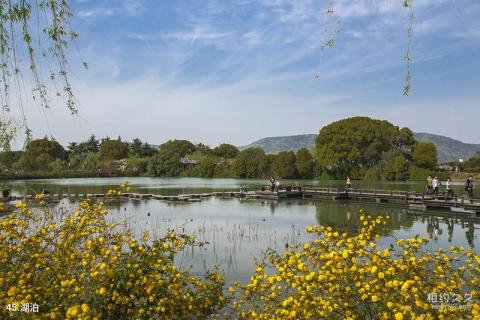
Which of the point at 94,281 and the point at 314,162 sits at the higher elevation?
the point at 314,162

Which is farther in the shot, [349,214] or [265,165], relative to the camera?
[265,165]

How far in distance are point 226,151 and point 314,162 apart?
5259cm

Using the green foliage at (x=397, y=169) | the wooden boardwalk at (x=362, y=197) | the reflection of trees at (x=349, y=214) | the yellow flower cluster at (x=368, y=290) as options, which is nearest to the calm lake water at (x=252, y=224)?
the reflection of trees at (x=349, y=214)

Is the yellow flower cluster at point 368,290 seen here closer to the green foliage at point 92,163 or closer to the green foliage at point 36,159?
the green foliage at point 36,159

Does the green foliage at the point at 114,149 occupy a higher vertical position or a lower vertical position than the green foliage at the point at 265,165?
higher

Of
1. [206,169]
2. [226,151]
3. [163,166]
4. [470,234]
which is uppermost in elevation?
[226,151]

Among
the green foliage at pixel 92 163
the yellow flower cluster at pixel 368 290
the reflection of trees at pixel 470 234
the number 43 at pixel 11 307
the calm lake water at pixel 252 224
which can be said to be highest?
the green foliage at pixel 92 163

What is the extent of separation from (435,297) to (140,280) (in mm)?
3376

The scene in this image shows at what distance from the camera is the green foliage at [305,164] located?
88.6 meters

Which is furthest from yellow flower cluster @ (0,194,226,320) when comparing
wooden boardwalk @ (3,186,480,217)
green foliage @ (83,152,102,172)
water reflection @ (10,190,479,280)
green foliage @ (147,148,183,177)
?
green foliage @ (83,152,102,172)

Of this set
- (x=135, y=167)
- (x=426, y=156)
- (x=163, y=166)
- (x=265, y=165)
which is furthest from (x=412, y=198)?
(x=135, y=167)

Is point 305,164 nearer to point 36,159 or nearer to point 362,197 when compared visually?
point 362,197

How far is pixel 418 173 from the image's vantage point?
75875 millimetres

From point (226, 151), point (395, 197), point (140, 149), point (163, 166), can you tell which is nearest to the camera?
point (395, 197)
